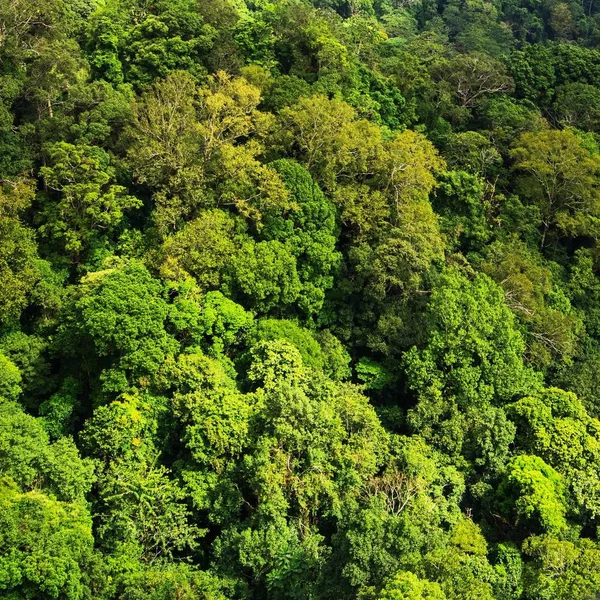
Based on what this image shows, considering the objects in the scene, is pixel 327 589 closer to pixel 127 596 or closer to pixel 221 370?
pixel 127 596

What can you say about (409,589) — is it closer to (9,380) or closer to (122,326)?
(122,326)

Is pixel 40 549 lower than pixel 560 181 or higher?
lower

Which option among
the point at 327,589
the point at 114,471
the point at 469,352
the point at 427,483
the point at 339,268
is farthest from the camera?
the point at 339,268

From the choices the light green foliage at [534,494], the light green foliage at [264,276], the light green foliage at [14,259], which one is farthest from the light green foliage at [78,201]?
the light green foliage at [534,494]

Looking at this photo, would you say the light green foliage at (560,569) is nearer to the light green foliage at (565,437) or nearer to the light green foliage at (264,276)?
the light green foliage at (565,437)

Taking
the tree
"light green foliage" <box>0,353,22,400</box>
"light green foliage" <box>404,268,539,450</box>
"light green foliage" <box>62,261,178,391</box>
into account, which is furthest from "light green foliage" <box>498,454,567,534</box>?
"light green foliage" <box>0,353,22,400</box>

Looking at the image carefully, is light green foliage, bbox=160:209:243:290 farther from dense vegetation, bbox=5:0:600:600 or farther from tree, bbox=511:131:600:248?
tree, bbox=511:131:600:248

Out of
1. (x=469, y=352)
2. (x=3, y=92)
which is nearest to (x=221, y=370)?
(x=469, y=352)

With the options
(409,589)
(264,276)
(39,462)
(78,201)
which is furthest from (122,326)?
(409,589)
